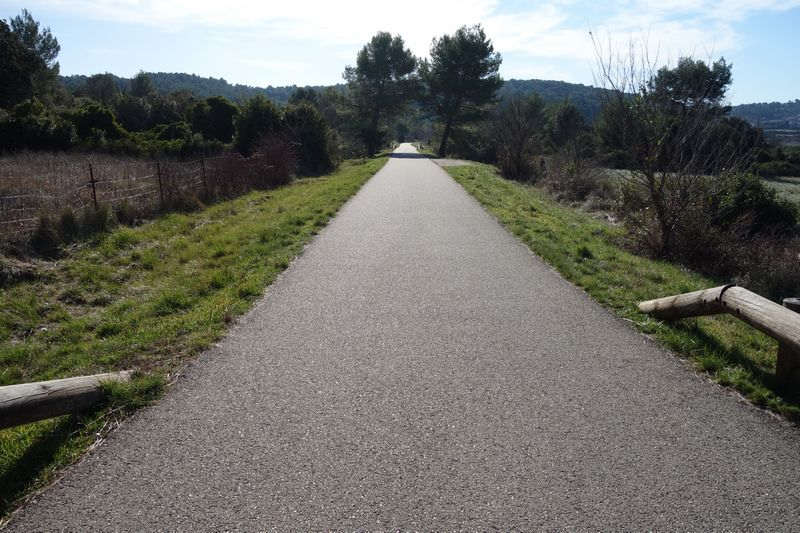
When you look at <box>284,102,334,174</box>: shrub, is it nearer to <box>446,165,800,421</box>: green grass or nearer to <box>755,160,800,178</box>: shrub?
<box>446,165,800,421</box>: green grass

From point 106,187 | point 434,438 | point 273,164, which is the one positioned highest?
point 273,164

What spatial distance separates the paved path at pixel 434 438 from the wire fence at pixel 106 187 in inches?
259

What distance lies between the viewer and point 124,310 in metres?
6.63

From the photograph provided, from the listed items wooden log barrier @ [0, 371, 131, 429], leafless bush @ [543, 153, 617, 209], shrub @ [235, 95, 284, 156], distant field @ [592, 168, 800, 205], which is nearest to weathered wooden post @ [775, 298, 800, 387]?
wooden log barrier @ [0, 371, 131, 429]

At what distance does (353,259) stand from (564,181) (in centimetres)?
1684

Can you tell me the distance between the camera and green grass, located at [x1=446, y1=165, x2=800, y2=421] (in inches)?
172

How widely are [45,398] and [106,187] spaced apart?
10408 millimetres

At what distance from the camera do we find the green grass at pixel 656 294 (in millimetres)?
4359

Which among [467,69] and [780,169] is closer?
[780,169]

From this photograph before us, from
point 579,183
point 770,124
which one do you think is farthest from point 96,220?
point 579,183

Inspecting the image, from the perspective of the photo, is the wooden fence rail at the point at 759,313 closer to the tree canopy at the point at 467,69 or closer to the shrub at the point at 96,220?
the shrub at the point at 96,220

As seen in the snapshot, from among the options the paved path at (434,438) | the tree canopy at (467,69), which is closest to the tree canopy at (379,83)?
the tree canopy at (467,69)

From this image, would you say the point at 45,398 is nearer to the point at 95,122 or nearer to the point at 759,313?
the point at 759,313

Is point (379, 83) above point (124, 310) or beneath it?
above
